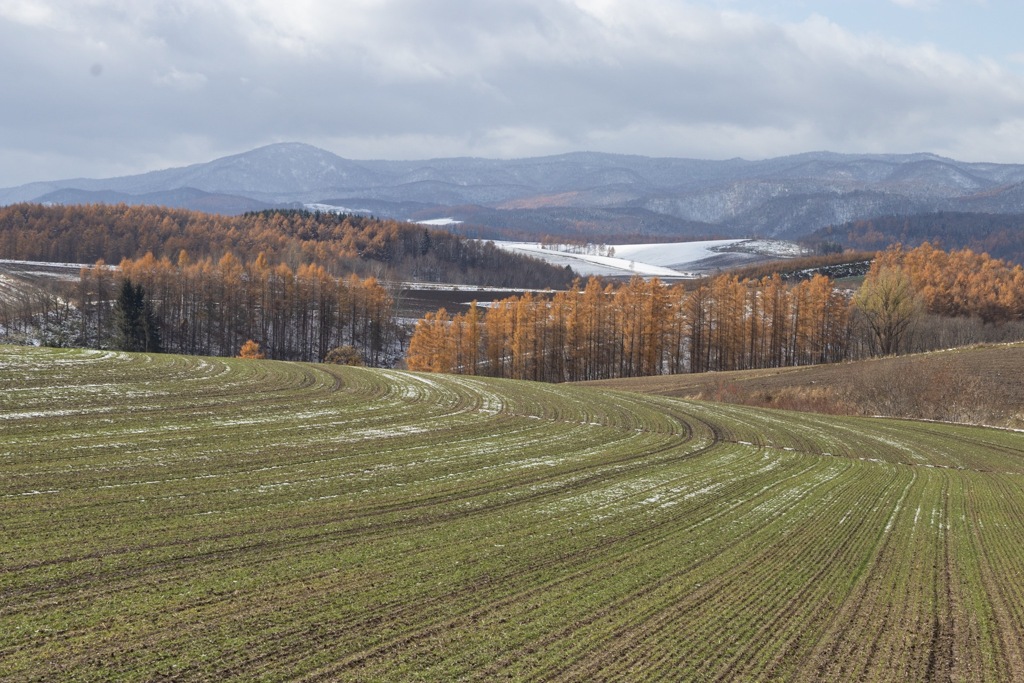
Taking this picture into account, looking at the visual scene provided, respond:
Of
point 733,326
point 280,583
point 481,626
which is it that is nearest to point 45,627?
point 280,583

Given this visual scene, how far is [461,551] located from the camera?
1723 centimetres

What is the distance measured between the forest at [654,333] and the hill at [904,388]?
120 ft

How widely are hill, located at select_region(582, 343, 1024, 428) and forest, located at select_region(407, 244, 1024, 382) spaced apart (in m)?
36.5

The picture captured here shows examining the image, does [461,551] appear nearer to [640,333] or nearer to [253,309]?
[640,333]

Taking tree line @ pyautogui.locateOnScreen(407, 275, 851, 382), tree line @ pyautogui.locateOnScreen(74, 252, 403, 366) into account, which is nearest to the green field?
tree line @ pyautogui.locateOnScreen(407, 275, 851, 382)

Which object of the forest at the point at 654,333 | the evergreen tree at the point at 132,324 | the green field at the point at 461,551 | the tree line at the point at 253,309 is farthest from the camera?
the tree line at the point at 253,309

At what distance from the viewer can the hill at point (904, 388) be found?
55406 millimetres

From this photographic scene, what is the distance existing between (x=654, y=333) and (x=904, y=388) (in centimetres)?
4945

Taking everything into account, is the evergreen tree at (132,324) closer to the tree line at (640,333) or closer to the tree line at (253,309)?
the tree line at (253,309)

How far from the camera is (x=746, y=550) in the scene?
62.8 feet

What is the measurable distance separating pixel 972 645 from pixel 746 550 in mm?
5719

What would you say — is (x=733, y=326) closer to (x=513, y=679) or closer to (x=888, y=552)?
(x=888, y=552)

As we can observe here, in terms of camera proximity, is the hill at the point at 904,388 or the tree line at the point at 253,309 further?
the tree line at the point at 253,309

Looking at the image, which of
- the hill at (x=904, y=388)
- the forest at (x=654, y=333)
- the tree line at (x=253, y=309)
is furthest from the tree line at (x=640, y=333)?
the hill at (x=904, y=388)
